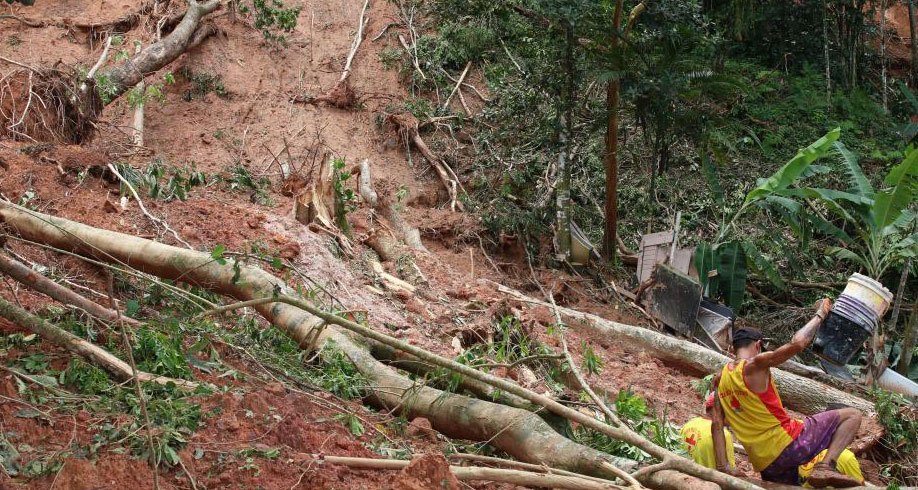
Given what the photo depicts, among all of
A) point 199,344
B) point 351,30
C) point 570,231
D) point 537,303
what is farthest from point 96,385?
point 351,30

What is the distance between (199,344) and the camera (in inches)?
181

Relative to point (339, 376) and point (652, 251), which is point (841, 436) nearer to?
point (339, 376)

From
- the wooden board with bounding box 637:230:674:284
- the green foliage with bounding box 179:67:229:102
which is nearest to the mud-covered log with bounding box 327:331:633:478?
the wooden board with bounding box 637:230:674:284

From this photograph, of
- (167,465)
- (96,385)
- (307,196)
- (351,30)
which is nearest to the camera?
(167,465)

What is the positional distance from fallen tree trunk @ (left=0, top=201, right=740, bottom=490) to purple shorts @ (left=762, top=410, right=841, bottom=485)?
1.25 m

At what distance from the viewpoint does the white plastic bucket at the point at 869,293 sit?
265 inches

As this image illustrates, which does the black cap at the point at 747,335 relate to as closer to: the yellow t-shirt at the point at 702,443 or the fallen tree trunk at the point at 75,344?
the yellow t-shirt at the point at 702,443

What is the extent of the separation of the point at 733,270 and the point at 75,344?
7.73 m

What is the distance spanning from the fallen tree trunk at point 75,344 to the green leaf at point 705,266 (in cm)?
714

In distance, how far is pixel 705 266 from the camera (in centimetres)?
1041

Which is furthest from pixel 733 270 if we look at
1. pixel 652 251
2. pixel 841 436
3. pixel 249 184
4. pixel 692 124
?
A: pixel 249 184

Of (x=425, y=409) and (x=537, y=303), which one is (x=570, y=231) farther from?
(x=425, y=409)

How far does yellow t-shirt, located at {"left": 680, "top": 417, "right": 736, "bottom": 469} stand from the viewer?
5.41 meters

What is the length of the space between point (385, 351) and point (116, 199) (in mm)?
3349
